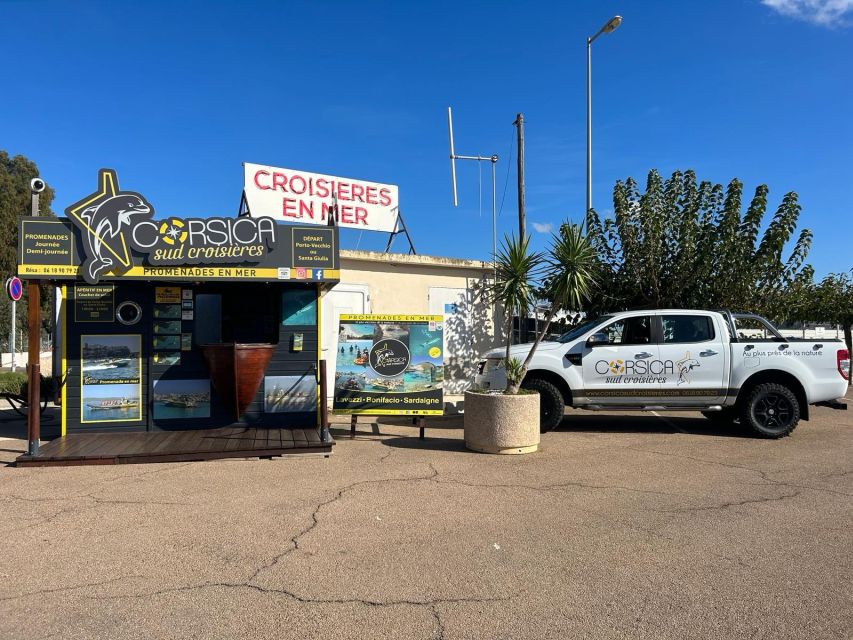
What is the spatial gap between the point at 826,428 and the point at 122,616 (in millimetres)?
11099

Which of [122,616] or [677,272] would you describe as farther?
[677,272]

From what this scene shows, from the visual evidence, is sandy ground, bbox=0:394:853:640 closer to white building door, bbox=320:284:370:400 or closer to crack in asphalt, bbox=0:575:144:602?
crack in asphalt, bbox=0:575:144:602

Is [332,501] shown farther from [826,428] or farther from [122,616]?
[826,428]

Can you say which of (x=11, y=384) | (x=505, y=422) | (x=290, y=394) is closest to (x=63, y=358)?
(x=290, y=394)

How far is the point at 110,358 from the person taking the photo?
29.6 feet

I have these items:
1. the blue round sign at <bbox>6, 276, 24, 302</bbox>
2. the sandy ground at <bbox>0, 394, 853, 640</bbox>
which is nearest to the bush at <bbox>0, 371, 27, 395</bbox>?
the blue round sign at <bbox>6, 276, 24, 302</bbox>

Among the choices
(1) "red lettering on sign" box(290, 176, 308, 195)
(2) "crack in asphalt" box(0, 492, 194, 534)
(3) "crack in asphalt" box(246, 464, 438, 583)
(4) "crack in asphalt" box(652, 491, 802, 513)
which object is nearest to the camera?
(3) "crack in asphalt" box(246, 464, 438, 583)

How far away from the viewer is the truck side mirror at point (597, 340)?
10.1 meters

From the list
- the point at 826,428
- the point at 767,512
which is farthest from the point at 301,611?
the point at 826,428

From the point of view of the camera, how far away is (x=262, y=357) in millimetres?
9070

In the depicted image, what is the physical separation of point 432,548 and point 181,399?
5827 mm

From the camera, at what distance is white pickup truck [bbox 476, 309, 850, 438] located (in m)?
9.58

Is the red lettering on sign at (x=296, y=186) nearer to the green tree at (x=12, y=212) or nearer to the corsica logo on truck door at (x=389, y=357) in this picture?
the corsica logo on truck door at (x=389, y=357)

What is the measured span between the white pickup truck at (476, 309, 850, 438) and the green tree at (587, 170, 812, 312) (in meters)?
3.53
